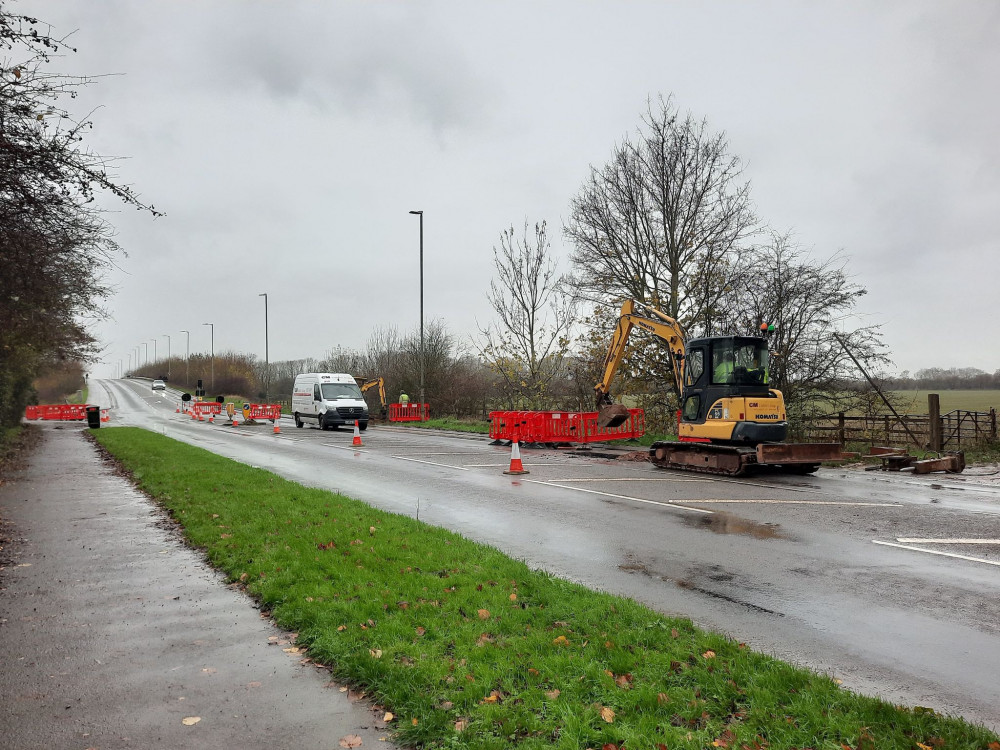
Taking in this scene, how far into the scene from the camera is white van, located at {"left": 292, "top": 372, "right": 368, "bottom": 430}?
109 feet

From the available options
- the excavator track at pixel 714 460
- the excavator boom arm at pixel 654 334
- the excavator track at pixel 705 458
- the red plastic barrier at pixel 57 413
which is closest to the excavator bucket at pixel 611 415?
the excavator boom arm at pixel 654 334

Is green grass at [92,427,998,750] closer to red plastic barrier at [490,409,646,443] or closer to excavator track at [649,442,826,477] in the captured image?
excavator track at [649,442,826,477]

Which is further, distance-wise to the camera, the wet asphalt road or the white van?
the white van

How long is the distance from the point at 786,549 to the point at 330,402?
1103 inches

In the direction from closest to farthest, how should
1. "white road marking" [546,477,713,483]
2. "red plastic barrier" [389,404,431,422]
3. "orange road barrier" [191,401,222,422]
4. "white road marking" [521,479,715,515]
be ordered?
"white road marking" [521,479,715,515], "white road marking" [546,477,713,483], "red plastic barrier" [389,404,431,422], "orange road barrier" [191,401,222,422]

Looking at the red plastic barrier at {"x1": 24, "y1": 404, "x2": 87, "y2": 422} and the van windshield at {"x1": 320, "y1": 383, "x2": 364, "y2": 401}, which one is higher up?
the van windshield at {"x1": 320, "y1": 383, "x2": 364, "y2": 401}

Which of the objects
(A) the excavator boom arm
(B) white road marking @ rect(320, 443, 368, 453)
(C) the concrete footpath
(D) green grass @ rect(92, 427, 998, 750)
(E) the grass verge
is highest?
(A) the excavator boom arm

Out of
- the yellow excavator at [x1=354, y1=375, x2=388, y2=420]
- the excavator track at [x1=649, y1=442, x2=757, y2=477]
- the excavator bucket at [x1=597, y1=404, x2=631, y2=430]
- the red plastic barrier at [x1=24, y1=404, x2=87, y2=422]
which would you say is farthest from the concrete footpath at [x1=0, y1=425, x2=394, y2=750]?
the red plastic barrier at [x1=24, y1=404, x2=87, y2=422]

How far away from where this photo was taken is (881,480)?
14.3m

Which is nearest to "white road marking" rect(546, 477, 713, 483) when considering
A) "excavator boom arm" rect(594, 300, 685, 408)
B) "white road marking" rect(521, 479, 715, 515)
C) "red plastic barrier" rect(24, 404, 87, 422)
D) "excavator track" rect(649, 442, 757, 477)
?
"white road marking" rect(521, 479, 715, 515)

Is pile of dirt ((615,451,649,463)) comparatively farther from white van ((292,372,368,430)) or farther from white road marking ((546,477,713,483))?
white van ((292,372,368,430))

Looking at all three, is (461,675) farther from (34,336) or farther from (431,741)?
(34,336)

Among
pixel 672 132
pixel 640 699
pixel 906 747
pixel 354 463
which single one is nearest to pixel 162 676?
pixel 640 699

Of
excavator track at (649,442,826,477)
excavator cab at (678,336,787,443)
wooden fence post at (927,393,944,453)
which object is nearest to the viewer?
excavator track at (649,442,826,477)
